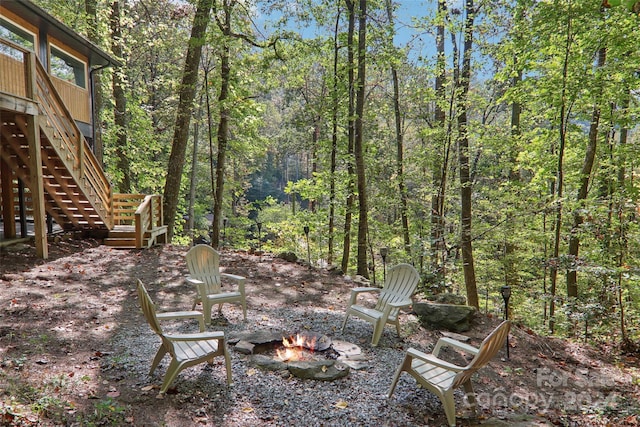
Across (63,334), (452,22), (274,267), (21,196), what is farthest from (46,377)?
(452,22)

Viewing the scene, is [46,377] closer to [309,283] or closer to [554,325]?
[309,283]

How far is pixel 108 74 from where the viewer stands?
11492mm

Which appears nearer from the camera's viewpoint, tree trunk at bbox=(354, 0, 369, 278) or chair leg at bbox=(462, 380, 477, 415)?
chair leg at bbox=(462, 380, 477, 415)

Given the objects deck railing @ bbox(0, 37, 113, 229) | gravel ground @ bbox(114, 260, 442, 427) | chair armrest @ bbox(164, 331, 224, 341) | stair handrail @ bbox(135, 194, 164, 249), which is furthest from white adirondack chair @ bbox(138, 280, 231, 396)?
stair handrail @ bbox(135, 194, 164, 249)

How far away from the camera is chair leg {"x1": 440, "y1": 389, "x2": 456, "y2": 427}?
2.86m

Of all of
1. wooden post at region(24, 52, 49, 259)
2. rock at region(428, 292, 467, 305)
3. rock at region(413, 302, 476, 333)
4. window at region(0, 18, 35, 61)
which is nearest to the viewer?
rock at region(413, 302, 476, 333)

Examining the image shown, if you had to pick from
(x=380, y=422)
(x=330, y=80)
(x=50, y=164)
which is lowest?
(x=380, y=422)

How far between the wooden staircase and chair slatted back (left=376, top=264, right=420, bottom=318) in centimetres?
597

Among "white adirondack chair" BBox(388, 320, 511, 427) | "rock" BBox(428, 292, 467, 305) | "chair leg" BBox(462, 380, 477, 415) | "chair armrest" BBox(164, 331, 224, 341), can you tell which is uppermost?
"chair armrest" BBox(164, 331, 224, 341)

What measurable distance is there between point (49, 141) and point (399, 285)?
6432mm

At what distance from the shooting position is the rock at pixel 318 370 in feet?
11.1

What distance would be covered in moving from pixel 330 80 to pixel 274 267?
17.7 ft

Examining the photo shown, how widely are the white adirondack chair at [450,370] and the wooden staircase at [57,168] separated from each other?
258 inches

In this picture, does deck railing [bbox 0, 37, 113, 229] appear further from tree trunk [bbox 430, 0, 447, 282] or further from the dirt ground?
tree trunk [bbox 430, 0, 447, 282]
